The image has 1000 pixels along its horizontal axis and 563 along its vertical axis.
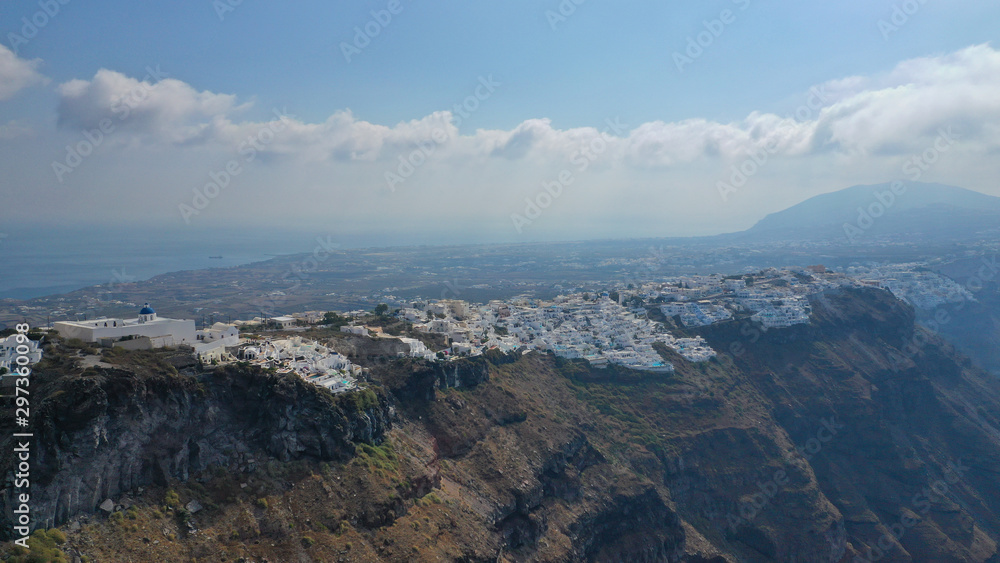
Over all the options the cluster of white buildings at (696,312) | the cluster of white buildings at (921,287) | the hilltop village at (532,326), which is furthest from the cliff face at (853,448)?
the cluster of white buildings at (921,287)

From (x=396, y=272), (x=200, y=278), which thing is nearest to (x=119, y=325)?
(x=200, y=278)

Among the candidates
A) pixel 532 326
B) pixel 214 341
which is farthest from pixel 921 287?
pixel 214 341

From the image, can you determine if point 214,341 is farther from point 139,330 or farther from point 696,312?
point 696,312

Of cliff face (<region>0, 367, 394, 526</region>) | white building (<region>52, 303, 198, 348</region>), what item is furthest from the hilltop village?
cliff face (<region>0, 367, 394, 526</region>)

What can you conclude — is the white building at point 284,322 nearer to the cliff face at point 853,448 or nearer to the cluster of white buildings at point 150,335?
the cluster of white buildings at point 150,335

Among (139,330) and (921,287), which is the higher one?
(139,330)

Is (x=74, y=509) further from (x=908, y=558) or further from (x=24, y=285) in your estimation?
(x=24, y=285)
